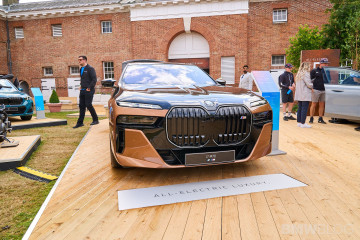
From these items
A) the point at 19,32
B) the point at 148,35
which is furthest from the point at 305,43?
the point at 19,32

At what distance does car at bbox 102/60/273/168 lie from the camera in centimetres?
290

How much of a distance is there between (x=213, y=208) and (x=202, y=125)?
0.86 metres

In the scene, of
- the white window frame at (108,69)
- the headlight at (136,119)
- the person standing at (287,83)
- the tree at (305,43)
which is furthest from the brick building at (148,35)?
the headlight at (136,119)

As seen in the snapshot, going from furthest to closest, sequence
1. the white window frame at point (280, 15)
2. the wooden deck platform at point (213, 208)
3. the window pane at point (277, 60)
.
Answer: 1. the window pane at point (277, 60)
2. the white window frame at point (280, 15)
3. the wooden deck platform at point (213, 208)

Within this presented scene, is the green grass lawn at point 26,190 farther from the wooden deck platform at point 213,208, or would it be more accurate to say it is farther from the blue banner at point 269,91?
the blue banner at point 269,91

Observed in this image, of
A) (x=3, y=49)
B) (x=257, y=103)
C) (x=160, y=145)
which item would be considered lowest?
(x=160, y=145)

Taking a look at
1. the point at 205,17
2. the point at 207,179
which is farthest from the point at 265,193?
the point at 205,17

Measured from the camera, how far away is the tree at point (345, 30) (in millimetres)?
10863

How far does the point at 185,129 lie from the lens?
291cm

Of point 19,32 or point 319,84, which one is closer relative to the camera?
point 319,84

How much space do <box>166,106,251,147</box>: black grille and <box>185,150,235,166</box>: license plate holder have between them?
0.37 feet

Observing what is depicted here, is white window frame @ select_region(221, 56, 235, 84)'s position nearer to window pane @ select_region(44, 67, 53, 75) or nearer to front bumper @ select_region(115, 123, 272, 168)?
window pane @ select_region(44, 67, 53, 75)

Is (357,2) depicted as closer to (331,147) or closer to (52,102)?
(331,147)

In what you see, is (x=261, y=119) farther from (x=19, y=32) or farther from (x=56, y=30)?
(x=19, y=32)
